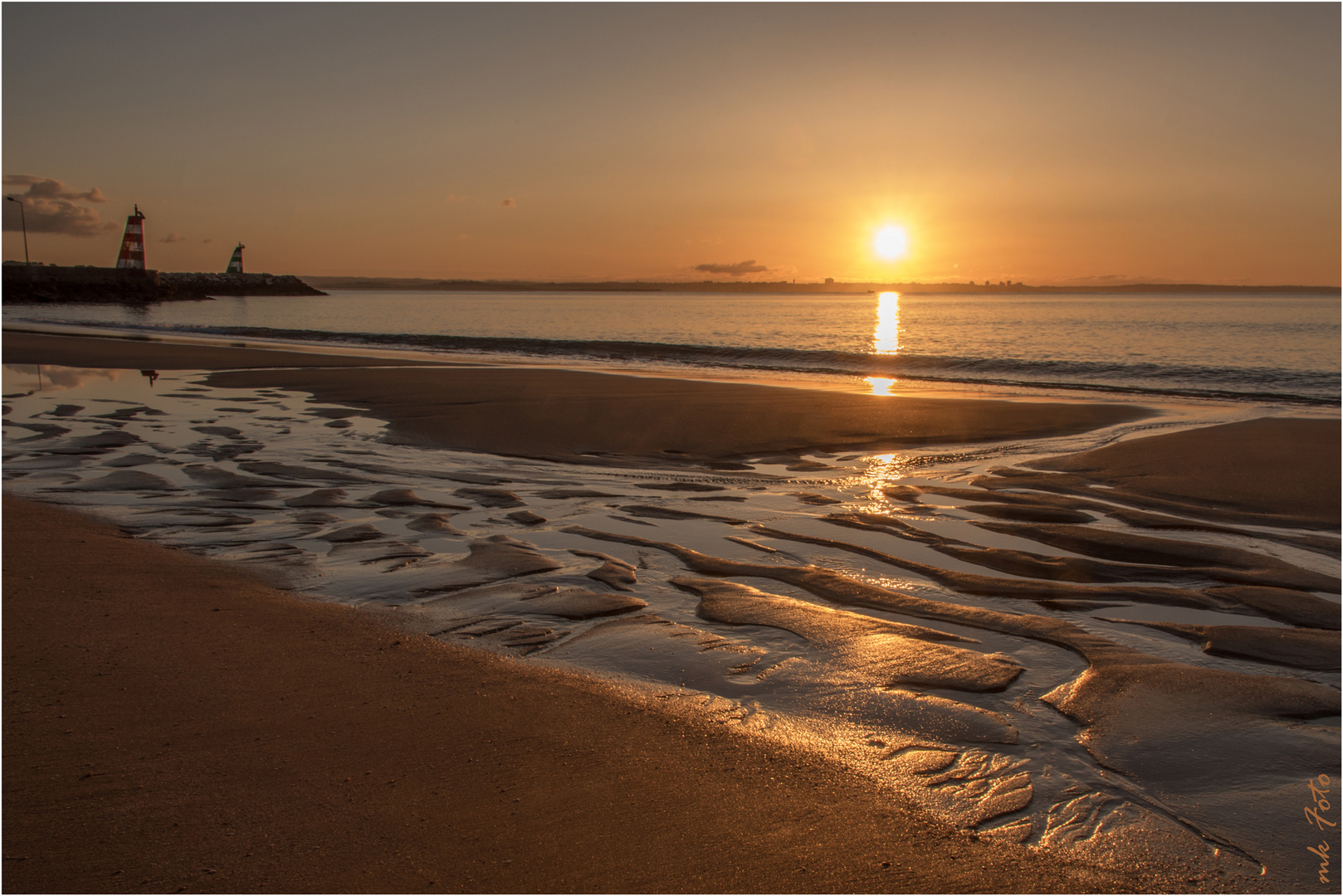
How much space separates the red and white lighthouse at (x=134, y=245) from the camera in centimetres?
8162

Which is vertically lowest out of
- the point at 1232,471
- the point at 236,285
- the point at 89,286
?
the point at 1232,471

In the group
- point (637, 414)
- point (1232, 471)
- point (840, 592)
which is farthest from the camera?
point (637, 414)

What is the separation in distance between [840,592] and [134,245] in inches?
3911

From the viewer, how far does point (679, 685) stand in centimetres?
338

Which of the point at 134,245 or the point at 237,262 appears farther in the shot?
the point at 237,262

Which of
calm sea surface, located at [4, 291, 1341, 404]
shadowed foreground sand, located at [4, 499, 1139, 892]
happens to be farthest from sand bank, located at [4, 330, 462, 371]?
shadowed foreground sand, located at [4, 499, 1139, 892]

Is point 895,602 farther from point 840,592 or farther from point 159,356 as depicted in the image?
point 159,356

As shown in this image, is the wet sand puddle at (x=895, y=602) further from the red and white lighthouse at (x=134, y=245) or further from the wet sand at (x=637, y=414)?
the red and white lighthouse at (x=134, y=245)

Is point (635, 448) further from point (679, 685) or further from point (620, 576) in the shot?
point (679, 685)

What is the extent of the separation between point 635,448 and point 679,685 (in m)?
5.90

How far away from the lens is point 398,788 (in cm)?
253

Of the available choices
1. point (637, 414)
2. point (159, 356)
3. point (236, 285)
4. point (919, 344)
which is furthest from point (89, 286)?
point (637, 414)

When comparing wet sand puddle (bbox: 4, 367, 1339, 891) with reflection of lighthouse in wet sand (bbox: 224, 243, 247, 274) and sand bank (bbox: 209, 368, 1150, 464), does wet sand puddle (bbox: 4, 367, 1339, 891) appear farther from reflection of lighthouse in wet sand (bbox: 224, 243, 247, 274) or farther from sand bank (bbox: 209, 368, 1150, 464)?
reflection of lighthouse in wet sand (bbox: 224, 243, 247, 274)

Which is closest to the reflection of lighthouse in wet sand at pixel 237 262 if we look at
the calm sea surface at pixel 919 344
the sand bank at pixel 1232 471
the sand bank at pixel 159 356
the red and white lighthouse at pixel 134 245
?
the red and white lighthouse at pixel 134 245
